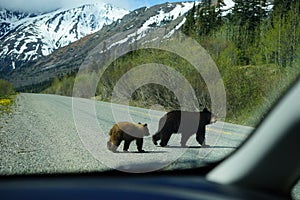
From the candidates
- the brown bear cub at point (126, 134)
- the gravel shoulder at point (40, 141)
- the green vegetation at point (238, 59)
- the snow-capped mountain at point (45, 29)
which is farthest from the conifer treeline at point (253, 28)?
the gravel shoulder at point (40, 141)

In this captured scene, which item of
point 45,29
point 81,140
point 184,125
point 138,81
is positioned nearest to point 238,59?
point 184,125

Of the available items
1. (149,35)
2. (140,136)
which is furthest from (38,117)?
(149,35)

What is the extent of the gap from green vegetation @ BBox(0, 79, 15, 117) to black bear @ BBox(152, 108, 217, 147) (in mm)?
909

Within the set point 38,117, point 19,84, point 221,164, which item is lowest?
point 221,164

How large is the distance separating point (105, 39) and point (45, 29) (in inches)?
19.7

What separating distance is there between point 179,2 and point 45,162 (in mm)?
1181

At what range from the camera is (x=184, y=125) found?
2.54m

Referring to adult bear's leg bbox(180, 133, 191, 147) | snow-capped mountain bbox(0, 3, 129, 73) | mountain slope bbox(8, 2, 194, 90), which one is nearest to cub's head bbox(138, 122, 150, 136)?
adult bear's leg bbox(180, 133, 191, 147)

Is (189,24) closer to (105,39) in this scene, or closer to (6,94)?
(105,39)

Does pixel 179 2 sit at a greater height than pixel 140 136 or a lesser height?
greater

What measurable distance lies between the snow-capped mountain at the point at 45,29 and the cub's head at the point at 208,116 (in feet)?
2.50

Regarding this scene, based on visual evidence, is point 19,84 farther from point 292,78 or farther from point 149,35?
point 292,78

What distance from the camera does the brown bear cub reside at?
7.79 ft

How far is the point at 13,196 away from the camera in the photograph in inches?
61.4
